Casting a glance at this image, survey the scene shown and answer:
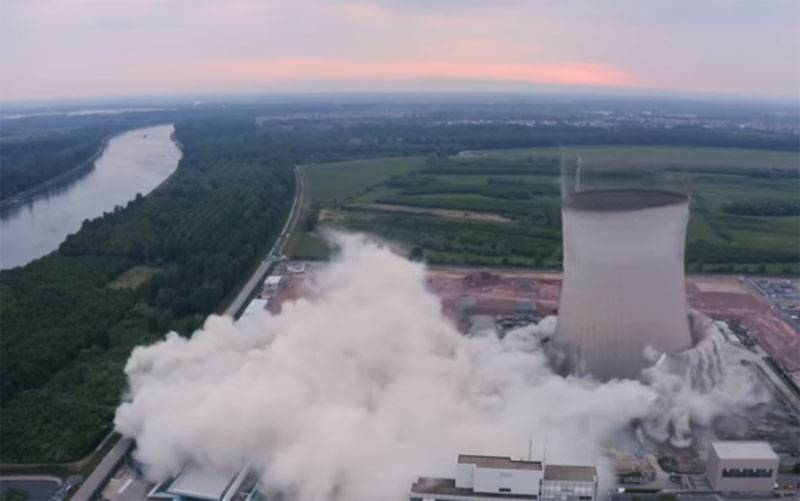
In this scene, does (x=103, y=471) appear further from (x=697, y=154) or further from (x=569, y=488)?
(x=697, y=154)

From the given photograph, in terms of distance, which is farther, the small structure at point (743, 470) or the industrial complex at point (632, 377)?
the small structure at point (743, 470)

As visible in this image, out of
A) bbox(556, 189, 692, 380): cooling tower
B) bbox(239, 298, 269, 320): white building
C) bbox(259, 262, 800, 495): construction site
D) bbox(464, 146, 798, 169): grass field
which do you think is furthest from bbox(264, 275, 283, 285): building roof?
bbox(464, 146, 798, 169): grass field

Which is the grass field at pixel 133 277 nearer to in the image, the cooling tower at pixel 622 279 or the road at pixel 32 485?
the road at pixel 32 485

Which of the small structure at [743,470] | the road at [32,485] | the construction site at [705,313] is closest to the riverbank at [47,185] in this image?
the construction site at [705,313]

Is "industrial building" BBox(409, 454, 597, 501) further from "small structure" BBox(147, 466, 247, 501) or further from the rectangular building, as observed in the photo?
"small structure" BBox(147, 466, 247, 501)

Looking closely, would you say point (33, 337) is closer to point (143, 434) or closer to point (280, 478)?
point (143, 434)

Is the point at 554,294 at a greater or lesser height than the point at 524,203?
lesser

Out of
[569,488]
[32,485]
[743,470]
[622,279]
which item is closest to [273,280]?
[32,485]

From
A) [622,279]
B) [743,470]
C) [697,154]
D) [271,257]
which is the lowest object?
[271,257]

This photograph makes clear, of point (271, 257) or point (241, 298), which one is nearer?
point (241, 298)
